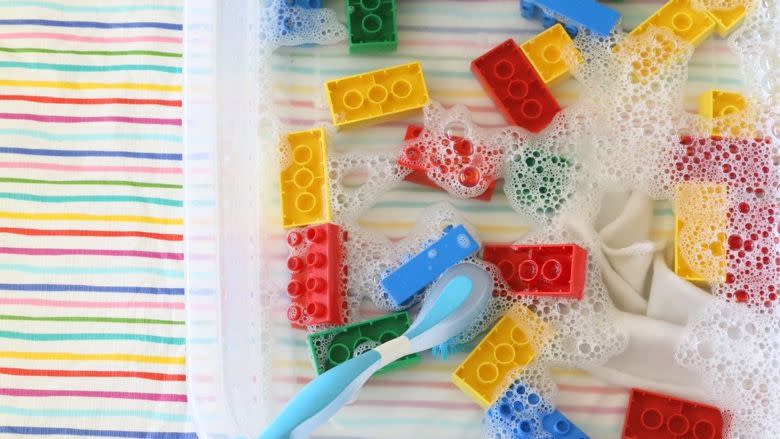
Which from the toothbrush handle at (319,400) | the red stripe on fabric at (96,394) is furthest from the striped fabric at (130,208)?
the toothbrush handle at (319,400)

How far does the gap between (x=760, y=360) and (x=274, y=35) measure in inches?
24.1

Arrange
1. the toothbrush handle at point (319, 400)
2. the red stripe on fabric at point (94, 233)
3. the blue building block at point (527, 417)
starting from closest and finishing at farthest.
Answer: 1. the toothbrush handle at point (319, 400)
2. the blue building block at point (527, 417)
3. the red stripe on fabric at point (94, 233)

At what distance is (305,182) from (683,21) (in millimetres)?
441

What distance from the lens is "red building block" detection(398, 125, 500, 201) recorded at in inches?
31.7

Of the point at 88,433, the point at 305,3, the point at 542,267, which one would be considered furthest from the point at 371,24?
the point at 88,433

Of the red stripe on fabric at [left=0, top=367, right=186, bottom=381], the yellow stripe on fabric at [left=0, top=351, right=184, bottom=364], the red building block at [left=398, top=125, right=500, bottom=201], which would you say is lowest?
the red stripe on fabric at [left=0, top=367, right=186, bottom=381]

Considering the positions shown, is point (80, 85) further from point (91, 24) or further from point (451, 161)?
point (451, 161)

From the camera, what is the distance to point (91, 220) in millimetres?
854

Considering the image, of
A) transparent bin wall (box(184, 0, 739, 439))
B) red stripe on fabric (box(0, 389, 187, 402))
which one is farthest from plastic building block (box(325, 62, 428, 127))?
red stripe on fabric (box(0, 389, 187, 402))

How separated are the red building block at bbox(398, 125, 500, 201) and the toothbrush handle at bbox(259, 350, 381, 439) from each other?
21 centimetres

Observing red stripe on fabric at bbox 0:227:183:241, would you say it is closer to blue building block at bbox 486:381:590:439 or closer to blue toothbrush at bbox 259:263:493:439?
blue toothbrush at bbox 259:263:493:439

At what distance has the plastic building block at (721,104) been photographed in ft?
2.65

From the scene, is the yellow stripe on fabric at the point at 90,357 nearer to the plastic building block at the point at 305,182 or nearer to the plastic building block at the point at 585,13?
the plastic building block at the point at 305,182

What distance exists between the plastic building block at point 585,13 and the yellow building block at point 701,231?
0.19m
